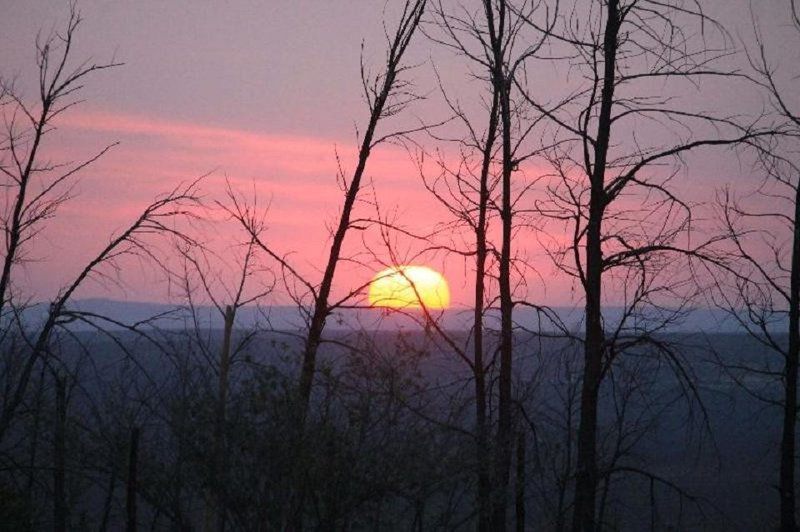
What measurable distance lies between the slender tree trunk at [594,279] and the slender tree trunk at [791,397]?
428 cm

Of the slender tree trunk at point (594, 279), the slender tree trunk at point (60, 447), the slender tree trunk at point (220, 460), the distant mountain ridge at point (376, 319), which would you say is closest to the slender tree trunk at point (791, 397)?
the distant mountain ridge at point (376, 319)

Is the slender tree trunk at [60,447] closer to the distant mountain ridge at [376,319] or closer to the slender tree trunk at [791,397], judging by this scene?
the distant mountain ridge at [376,319]

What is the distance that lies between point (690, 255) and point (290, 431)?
5.55m

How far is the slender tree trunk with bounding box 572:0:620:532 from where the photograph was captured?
11.8 metres

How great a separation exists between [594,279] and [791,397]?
16.1ft

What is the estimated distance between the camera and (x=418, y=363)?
1108 cm

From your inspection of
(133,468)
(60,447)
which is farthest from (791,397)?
(60,447)

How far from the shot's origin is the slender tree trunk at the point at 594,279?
38.7 feet

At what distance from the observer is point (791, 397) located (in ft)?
47.6

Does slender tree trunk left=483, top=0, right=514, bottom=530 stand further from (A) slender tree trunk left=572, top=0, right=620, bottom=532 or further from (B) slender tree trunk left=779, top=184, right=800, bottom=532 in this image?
(B) slender tree trunk left=779, top=184, right=800, bottom=532

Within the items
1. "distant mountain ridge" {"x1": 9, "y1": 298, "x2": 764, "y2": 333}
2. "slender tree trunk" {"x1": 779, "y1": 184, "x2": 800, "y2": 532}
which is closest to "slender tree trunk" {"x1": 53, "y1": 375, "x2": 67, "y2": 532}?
"distant mountain ridge" {"x1": 9, "y1": 298, "x2": 764, "y2": 333}

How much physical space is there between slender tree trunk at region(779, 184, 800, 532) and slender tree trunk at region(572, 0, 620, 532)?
4281 millimetres

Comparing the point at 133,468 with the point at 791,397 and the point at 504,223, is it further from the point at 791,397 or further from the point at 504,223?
the point at 791,397

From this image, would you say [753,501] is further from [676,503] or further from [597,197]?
[597,197]
